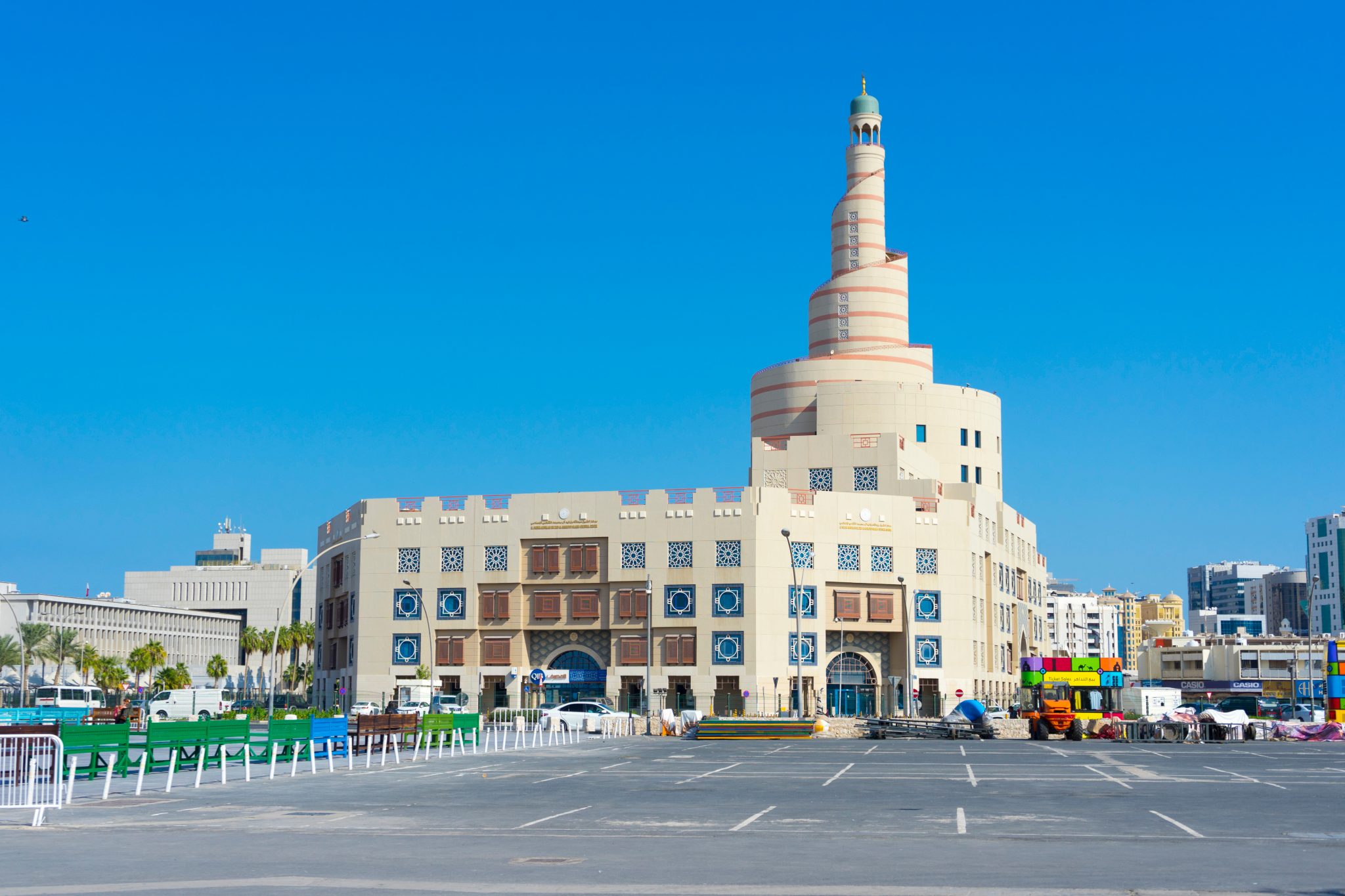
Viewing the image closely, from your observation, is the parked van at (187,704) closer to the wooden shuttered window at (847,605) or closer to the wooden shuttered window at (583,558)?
the wooden shuttered window at (583,558)

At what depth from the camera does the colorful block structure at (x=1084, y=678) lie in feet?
208

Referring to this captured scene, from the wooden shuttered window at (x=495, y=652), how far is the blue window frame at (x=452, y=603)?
2118 mm

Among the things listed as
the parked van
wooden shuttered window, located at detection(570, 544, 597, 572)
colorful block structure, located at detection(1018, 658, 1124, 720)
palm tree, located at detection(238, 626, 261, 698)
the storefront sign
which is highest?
wooden shuttered window, located at detection(570, 544, 597, 572)

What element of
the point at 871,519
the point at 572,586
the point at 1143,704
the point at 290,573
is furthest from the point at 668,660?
the point at 290,573

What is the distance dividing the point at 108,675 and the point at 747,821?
12288 cm

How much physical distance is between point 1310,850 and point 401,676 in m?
74.3

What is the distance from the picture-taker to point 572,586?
84.9 m

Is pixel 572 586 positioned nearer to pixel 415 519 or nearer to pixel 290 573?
pixel 415 519

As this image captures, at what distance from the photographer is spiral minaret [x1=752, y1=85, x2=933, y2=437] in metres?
98.9

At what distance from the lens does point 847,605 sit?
83.5 meters

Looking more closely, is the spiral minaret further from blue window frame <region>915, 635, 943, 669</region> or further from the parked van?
the parked van

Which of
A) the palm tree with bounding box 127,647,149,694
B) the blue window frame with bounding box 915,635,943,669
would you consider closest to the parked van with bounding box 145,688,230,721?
the blue window frame with bounding box 915,635,943,669

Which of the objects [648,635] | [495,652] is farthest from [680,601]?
[495,652]

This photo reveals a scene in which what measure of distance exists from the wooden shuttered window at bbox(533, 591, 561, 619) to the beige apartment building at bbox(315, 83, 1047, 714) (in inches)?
3.4
